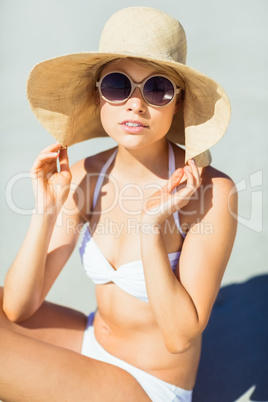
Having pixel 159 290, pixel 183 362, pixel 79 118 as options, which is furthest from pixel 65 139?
pixel 183 362

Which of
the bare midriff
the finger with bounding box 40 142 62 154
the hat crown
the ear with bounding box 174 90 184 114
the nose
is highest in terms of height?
the hat crown

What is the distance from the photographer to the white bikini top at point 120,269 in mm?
2354

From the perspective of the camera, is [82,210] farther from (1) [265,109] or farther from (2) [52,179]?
(1) [265,109]

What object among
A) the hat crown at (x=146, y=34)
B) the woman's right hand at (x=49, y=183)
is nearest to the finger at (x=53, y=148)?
the woman's right hand at (x=49, y=183)

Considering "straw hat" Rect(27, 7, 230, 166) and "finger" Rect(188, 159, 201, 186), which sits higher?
"straw hat" Rect(27, 7, 230, 166)

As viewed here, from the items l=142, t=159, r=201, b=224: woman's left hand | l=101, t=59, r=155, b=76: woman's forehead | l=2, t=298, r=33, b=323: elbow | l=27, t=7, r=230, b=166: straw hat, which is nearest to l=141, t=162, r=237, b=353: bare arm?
l=142, t=159, r=201, b=224: woman's left hand

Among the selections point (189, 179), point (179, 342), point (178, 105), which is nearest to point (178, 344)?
point (179, 342)

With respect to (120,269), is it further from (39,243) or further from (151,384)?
(151,384)

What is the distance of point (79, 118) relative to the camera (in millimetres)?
2617

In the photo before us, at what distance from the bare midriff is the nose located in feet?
2.91

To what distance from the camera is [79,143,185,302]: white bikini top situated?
7.72 feet

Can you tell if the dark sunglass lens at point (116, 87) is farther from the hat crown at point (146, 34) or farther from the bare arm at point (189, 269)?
the bare arm at point (189, 269)

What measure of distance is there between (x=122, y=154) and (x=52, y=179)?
0.38m

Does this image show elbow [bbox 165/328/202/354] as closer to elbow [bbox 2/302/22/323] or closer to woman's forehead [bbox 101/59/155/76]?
elbow [bbox 2/302/22/323]
